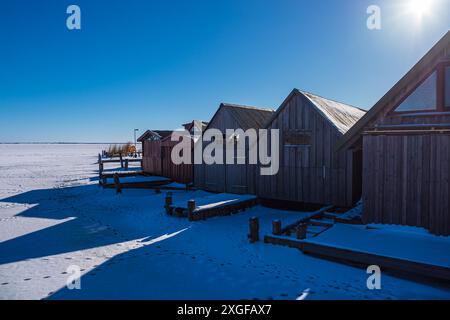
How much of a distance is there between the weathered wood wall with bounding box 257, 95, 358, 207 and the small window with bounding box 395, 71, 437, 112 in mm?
4225

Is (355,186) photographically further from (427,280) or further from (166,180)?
(166,180)

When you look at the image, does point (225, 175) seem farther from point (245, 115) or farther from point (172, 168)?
point (172, 168)

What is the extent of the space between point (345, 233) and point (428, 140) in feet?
12.0

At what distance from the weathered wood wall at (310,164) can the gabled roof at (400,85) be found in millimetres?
3410

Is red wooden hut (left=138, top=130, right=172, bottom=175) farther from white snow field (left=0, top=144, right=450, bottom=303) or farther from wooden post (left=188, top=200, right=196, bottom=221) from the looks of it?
wooden post (left=188, top=200, right=196, bottom=221)

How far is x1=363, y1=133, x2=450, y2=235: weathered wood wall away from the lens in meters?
8.32

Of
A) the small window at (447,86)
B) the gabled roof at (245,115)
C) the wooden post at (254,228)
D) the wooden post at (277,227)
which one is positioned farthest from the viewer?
the gabled roof at (245,115)

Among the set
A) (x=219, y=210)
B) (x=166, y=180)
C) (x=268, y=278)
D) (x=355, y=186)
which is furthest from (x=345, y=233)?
(x=166, y=180)

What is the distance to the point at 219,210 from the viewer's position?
1394cm

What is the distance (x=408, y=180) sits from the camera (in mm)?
8867

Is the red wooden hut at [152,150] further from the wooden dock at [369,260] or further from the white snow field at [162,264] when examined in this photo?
the wooden dock at [369,260]

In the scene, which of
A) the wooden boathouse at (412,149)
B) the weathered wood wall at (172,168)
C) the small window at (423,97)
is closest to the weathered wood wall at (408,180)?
the wooden boathouse at (412,149)

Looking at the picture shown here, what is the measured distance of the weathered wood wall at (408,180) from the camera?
8.32m

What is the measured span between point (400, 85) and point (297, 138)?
20.3 feet
